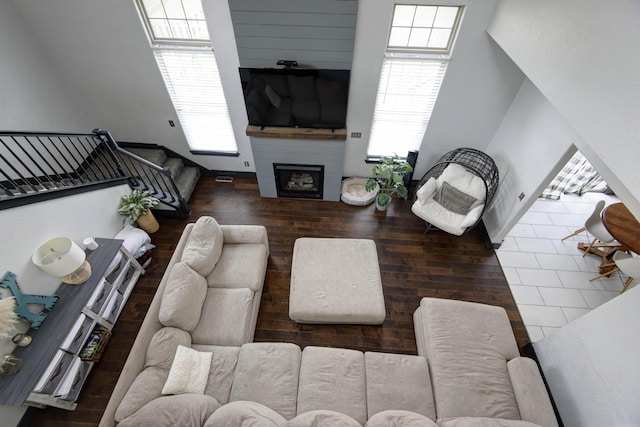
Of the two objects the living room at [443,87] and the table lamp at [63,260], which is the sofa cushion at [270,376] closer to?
the table lamp at [63,260]

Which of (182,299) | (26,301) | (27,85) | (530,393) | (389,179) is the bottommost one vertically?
(530,393)

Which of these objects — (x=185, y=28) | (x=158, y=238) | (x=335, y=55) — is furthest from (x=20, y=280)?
(x=335, y=55)

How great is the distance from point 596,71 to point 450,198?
86.4 inches

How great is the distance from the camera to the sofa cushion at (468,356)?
2.20m

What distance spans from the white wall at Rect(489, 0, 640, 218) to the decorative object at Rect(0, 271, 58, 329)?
4.29 meters

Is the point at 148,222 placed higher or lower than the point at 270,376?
higher

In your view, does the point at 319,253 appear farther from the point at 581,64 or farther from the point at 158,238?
the point at 581,64

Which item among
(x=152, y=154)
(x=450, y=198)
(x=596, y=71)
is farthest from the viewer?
(x=152, y=154)

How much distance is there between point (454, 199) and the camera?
3.79 m

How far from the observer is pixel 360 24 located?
9.83 ft

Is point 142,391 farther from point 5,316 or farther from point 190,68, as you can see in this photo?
point 190,68

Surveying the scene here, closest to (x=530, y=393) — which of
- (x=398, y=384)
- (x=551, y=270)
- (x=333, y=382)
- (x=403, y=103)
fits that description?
(x=398, y=384)

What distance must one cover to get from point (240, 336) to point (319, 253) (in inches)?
46.3

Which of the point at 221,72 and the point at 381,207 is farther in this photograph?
the point at 381,207
